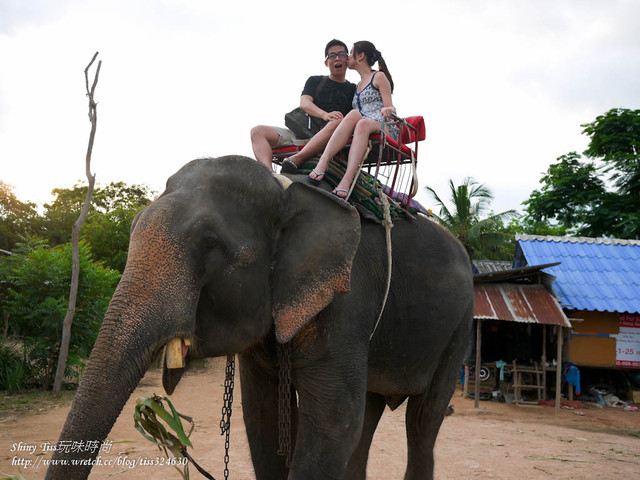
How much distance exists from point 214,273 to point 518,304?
443 inches

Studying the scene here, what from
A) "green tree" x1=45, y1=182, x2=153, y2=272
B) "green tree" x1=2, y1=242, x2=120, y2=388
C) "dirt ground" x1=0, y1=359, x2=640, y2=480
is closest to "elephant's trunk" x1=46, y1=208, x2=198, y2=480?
"dirt ground" x1=0, y1=359, x2=640, y2=480

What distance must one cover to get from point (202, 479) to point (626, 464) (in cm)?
545

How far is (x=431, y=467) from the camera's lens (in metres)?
3.89

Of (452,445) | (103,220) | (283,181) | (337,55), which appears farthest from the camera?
(103,220)

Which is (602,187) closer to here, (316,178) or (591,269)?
(591,269)

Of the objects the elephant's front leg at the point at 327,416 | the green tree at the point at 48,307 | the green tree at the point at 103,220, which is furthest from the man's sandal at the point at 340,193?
the green tree at the point at 48,307

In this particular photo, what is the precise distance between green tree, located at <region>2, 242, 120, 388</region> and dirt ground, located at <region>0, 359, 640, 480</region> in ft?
5.52

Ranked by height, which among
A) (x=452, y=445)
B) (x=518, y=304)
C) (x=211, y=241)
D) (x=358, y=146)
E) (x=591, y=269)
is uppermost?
(x=591, y=269)

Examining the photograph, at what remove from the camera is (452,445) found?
7.77 m

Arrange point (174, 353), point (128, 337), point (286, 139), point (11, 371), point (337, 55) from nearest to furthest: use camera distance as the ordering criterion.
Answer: point (128, 337), point (174, 353), point (286, 139), point (337, 55), point (11, 371)

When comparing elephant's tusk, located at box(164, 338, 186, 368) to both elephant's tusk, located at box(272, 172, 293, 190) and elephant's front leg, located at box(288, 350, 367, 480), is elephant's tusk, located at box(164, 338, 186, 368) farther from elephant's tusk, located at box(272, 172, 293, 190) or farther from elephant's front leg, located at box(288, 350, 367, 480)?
elephant's tusk, located at box(272, 172, 293, 190)

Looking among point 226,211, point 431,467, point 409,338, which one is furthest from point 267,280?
point 431,467

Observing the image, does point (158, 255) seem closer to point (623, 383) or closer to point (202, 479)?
point (202, 479)

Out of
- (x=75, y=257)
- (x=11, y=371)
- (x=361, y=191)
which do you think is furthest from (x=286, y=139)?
(x=11, y=371)
